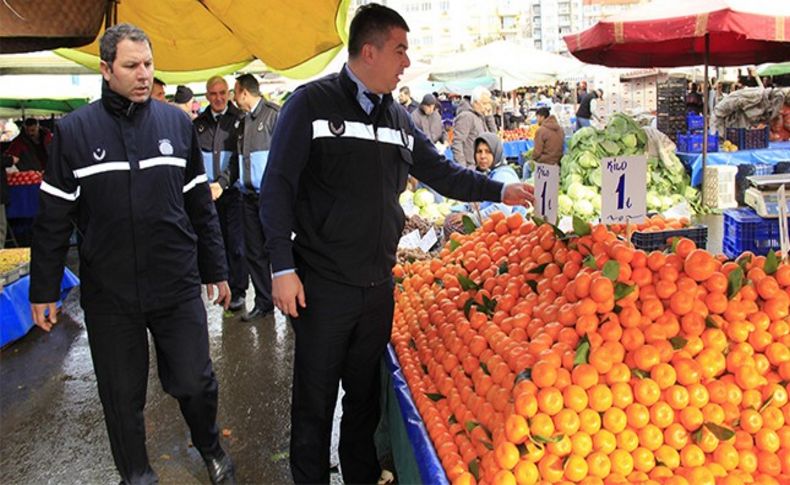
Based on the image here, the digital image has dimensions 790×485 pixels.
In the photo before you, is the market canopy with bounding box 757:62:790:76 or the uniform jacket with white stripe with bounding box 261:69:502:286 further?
the market canopy with bounding box 757:62:790:76

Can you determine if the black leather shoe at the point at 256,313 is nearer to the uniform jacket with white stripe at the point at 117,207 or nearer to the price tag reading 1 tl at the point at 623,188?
the uniform jacket with white stripe at the point at 117,207

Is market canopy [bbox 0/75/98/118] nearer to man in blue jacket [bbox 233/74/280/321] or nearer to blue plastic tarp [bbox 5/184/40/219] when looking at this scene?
blue plastic tarp [bbox 5/184/40/219]

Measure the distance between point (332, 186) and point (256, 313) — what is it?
12.4ft

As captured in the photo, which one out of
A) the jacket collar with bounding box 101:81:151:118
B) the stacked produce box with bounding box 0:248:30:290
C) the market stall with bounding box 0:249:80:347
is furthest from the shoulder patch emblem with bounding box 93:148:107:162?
the stacked produce box with bounding box 0:248:30:290

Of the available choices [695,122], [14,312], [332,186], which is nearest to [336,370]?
[332,186]

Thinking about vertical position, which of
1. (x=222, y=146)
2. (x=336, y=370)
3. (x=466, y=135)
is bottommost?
(x=336, y=370)

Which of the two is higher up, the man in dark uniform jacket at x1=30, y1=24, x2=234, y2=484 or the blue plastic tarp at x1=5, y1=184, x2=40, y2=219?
the man in dark uniform jacket at x1=30, y1=24, x2=234, y2=484

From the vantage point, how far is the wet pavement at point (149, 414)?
141 inches

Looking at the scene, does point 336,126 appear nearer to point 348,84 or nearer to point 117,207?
point 348,84

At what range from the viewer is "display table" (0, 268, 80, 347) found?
5.58 metres

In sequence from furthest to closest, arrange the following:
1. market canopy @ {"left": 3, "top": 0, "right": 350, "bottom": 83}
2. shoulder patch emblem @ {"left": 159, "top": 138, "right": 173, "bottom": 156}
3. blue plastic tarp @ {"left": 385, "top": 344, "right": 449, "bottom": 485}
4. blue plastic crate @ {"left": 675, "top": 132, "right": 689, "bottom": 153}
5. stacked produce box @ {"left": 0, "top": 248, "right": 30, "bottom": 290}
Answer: blue plastic crate @ {"left": 675, "top": 132, "right": 689, "bottom": 153}, stacked produce box @ {"left": 0, "top": 248, "right": 30, "bottom": 290}, market canopy @ {"left": 3, "top": 0, "right": 350, "bottom": 83}, shoulder patch emblem @ {"left": 159, "top": 138, "right": 173, "bottom": 156}, blue plastic tarp @ {"left": 385, "top": 344, "right": 449, "bottom": 485}

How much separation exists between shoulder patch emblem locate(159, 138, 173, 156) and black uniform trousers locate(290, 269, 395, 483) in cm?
82

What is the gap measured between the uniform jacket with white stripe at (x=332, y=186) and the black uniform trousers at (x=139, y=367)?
Result: 674 mm

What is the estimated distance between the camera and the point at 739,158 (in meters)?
9.52
